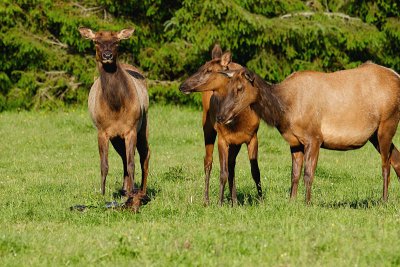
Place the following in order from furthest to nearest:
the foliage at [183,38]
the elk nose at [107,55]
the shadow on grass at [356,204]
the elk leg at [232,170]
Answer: the foliage at [183,38]
the elk nose at [107,55]
the elk leg at [232,170]
the shadow on grass at [356,204]

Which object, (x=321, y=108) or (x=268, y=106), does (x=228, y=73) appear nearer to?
(x=268, y=106)

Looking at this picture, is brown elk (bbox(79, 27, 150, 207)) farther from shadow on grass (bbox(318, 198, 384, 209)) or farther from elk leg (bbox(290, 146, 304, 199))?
shadow on grass (bbox(318, 198, 384, 209))

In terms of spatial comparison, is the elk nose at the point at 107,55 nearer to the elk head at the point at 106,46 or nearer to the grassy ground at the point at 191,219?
the elk head at the point at 106,46

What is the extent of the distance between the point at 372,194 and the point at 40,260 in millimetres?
6402

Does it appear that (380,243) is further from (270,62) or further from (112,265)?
(270,62)

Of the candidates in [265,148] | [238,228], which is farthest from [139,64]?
[238,228]

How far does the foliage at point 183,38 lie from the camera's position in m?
24.9

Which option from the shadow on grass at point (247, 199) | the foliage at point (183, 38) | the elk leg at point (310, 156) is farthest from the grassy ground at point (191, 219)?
the foliage at point (183, 38)

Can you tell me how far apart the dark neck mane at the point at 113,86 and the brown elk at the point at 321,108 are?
5.81ft

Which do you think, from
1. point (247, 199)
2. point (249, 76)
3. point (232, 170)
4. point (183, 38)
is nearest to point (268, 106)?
point (249, 76)

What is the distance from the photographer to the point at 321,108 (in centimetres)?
1173

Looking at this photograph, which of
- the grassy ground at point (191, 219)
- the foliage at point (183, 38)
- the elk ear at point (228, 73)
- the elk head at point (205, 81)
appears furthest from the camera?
the foliage at point (183, 38)

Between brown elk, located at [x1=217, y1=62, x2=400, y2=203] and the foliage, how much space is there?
491 inches

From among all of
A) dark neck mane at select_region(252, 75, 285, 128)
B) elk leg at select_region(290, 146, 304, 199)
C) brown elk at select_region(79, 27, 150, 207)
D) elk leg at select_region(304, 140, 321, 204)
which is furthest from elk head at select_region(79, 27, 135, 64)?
elk leg at select_region(304, 140, 321, 204)
